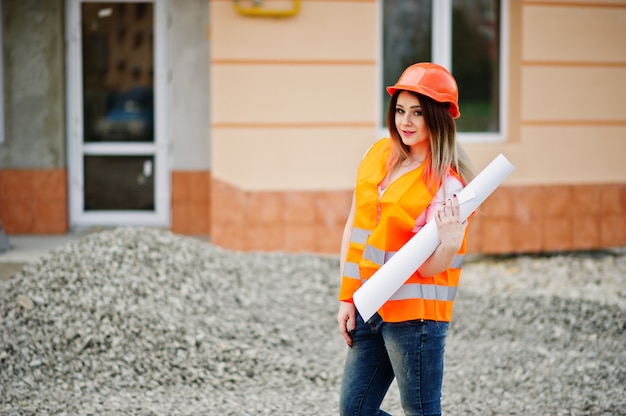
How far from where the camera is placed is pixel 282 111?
27.2 feet

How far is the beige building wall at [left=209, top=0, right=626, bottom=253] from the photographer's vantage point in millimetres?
8227

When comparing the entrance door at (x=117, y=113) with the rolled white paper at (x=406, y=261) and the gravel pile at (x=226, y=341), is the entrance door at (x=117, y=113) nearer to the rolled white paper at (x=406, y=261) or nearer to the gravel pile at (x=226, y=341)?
the gravel pile at (x=226, y=341)

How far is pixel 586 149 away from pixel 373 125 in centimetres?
219

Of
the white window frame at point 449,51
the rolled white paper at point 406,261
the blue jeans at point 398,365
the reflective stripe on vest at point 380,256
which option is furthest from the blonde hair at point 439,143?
the white window frame at point 449,51

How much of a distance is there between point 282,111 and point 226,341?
126 inches

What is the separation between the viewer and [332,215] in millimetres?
8344

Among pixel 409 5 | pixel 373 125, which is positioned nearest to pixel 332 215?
pixel 373 125

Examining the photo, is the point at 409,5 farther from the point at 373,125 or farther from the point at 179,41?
the point at 179,41

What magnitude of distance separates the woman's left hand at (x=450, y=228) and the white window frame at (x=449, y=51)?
18.8 feet

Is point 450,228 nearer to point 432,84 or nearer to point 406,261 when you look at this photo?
point 406,261

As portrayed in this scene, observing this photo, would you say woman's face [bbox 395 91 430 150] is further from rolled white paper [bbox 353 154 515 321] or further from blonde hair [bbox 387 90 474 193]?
rolled white paper [bbox 353 154 515 321]

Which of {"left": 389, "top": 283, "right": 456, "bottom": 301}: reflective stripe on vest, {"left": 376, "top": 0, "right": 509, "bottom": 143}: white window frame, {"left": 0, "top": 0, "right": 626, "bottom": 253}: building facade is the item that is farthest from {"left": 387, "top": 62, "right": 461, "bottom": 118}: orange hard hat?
{"left": 376, "top": 0, "right": 509, "bottom": 143}: white window frame

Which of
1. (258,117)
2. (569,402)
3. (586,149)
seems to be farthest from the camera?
(586,149)

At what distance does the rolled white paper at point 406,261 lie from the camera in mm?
2988
